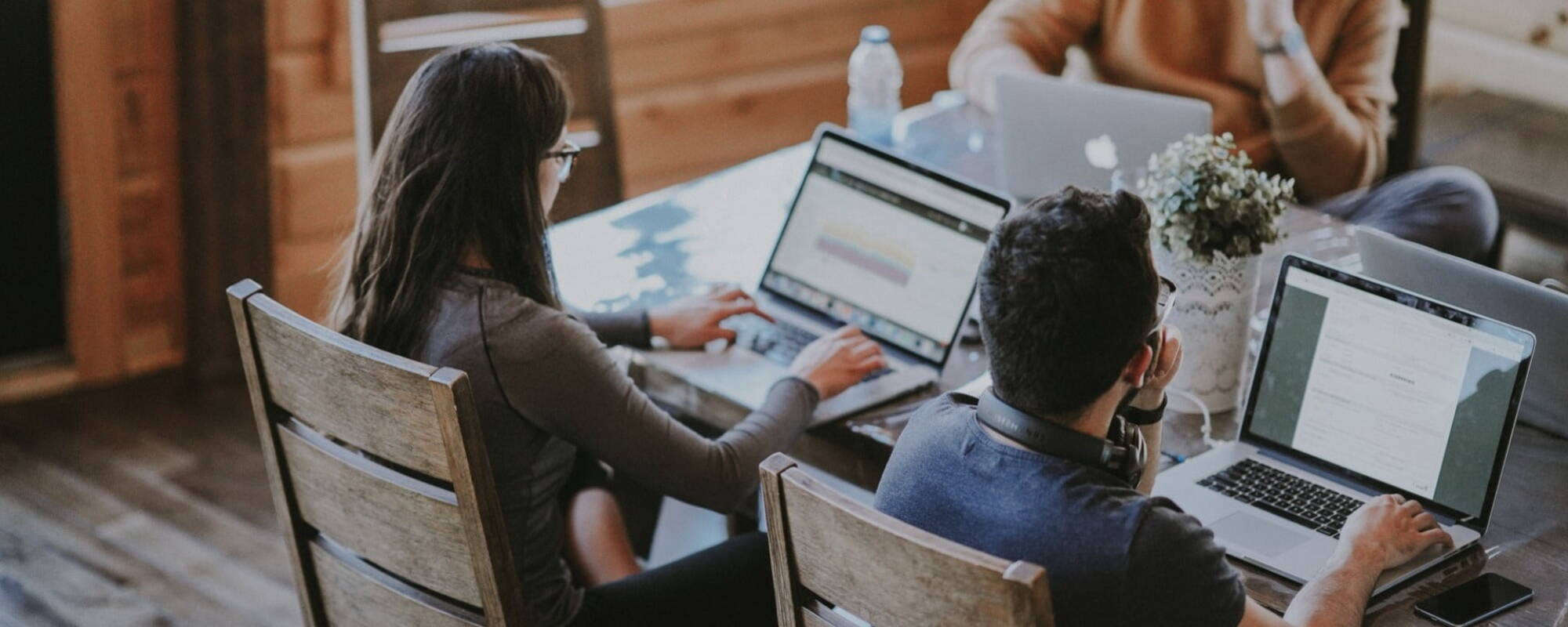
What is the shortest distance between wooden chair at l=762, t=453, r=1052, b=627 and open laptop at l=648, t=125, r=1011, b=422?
23.0 inches

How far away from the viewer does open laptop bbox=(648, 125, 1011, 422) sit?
202cm

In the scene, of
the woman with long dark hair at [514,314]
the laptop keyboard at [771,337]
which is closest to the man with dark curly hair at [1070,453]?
the woman with long dark hair at [514,314]

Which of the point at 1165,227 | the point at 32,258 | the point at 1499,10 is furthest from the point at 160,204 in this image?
the point at 1499,10

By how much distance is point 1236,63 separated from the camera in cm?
296

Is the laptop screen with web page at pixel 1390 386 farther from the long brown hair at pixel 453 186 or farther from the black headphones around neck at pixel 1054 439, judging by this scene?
the long brown hair at pixel 453 186

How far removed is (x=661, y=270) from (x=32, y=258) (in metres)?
1.69

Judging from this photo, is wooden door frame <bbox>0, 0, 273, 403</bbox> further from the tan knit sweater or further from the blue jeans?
the blue jeans

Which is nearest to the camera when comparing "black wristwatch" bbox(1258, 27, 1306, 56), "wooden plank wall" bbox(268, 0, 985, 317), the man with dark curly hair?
the man with dark curly hair

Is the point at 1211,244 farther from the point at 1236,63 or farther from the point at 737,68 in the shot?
the point at 737,68

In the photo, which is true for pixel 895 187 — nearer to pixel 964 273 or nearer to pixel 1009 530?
pixel 964 273

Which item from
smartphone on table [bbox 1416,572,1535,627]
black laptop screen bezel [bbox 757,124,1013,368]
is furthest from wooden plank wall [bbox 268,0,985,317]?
smartphone on table [bbox 1416,572,1535,627]

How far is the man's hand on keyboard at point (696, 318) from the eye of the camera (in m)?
2.09

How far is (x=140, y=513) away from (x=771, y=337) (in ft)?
4.97

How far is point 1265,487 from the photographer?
68.2 inches
